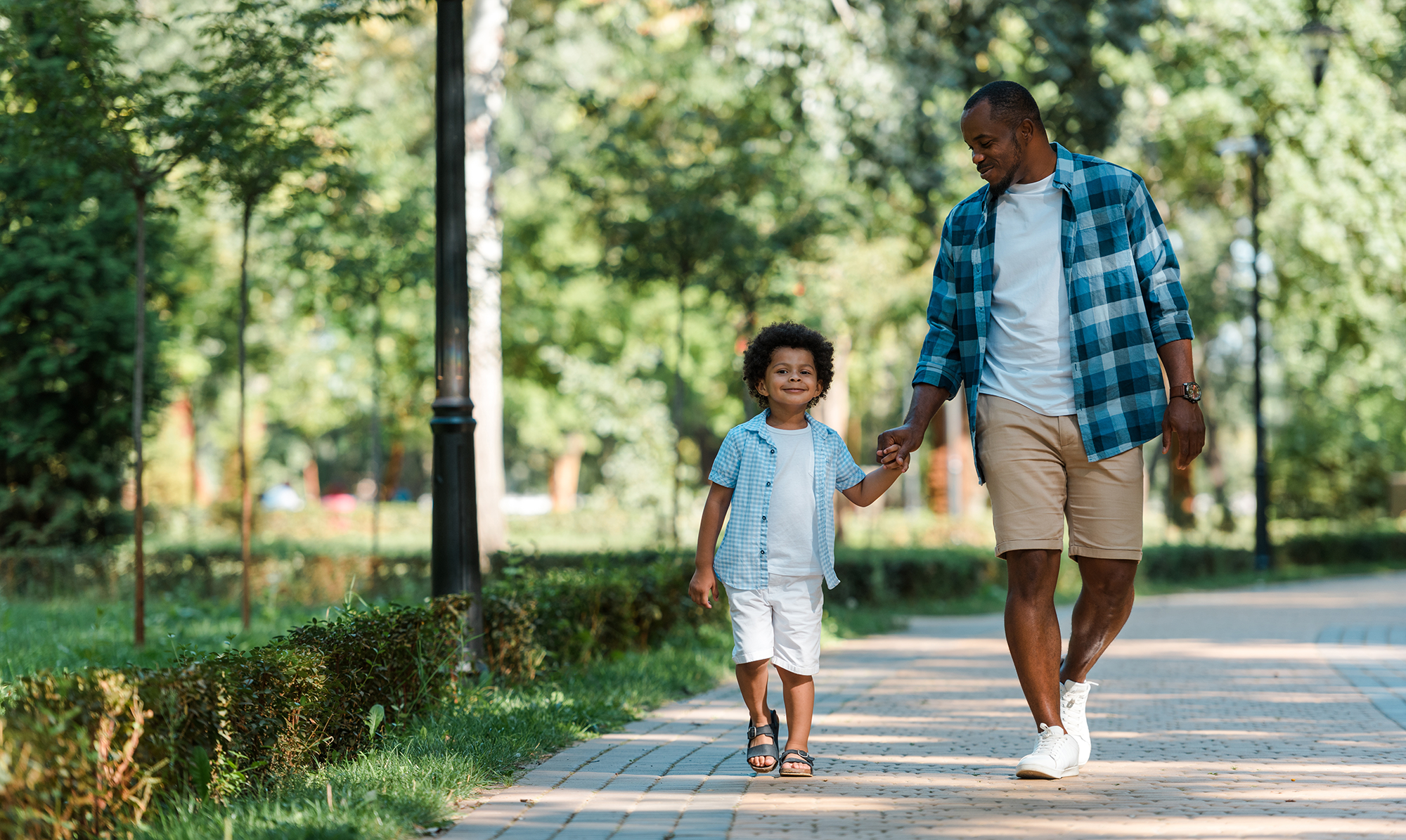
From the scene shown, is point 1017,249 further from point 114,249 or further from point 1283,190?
point 1283,190

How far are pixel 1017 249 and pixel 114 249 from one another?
11.9 m

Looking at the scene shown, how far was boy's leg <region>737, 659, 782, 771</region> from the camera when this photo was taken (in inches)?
170

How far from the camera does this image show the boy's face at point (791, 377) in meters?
4.42

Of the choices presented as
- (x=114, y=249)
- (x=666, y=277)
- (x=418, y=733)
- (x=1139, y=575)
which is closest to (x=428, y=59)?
(x=114, y=249)

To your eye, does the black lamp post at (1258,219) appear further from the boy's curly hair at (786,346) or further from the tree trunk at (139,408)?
the boy's curly hair at (786,346)

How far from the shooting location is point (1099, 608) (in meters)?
4.24

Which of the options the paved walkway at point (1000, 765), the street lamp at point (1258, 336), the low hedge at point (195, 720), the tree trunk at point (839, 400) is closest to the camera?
the low hedge at point (195, 720)

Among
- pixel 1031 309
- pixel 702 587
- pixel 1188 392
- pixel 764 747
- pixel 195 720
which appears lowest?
pixel 764 747

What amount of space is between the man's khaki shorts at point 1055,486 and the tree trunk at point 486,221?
33.8 ft

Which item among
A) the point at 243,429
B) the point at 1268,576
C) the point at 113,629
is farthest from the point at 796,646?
the point at 1268,576

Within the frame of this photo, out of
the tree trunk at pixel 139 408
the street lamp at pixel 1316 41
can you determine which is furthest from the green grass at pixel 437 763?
the street lamp at pixel 1316 41

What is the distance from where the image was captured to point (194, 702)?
358cm

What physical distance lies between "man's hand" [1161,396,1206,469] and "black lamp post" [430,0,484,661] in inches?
123

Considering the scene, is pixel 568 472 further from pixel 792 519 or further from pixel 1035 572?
pixel 1035 572
